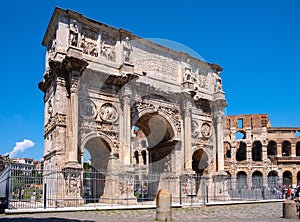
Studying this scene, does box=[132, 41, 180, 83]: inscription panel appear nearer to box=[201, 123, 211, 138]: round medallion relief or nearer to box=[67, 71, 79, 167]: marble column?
box=[201, 123, 211, 138]: round medallion relief

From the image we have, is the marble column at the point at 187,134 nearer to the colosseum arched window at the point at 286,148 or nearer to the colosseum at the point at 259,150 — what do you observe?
the colosseum at the point at 259,150

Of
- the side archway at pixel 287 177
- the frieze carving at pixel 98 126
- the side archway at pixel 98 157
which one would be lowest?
the side archway at pixel 287 177

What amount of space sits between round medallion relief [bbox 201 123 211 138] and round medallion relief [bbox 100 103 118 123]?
21.7 ft

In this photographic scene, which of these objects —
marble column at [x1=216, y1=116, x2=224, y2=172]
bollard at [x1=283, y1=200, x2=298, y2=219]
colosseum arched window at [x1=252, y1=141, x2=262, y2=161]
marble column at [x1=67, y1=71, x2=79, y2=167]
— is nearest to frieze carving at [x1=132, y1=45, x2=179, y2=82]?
marble column at [x1=216, y1=116, x2=224, y2=172]

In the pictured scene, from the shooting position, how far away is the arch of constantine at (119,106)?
16281mm

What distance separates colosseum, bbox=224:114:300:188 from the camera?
125 feet

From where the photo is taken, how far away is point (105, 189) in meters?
17.8

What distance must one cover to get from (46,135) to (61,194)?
4.12m

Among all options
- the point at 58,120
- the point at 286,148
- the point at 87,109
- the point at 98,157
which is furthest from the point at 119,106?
the point at 286,148

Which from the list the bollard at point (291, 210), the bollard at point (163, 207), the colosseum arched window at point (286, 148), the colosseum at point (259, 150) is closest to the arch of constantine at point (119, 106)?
the bollard at point (163, 207)

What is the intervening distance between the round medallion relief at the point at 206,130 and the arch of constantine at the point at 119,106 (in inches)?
2.5

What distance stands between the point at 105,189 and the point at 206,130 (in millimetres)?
7964

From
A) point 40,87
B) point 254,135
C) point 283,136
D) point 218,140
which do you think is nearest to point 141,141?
point 254,135

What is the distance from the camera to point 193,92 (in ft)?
68.7
